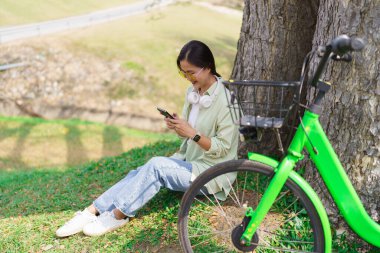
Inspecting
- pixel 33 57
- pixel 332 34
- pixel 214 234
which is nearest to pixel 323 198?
pixel 214 234

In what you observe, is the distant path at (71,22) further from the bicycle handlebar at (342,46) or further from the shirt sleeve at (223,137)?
the bicycle handlebar at (342,46)

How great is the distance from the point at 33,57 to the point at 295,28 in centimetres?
882

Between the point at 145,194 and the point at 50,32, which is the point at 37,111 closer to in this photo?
the point at 50,32

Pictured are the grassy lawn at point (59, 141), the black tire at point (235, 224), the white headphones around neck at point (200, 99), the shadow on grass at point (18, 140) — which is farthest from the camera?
the grassy lawn at point (59, 141)

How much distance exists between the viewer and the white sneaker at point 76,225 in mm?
3234

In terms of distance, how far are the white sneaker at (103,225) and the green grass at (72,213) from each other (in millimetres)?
61

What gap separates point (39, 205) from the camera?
13.2 ft

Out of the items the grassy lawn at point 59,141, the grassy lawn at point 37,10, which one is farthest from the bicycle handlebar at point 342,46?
the grassy lawn at point 37,10

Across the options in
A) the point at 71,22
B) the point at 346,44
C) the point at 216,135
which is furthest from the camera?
the point at 71,22

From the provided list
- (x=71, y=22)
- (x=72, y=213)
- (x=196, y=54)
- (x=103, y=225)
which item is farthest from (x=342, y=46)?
(x=71, y=22)

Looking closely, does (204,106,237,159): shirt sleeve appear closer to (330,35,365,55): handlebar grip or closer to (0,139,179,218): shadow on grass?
(0,139,179,218): shadow on grass

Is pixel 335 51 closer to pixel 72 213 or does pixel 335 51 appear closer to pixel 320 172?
pixel 320 172

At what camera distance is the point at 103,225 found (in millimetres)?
3201

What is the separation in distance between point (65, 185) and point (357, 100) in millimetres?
3058
